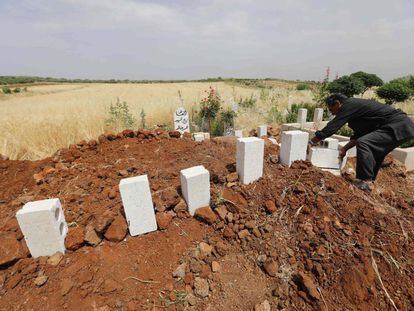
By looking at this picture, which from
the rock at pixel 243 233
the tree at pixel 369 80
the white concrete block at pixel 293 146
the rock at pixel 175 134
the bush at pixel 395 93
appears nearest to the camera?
the rock at pixel 243 233

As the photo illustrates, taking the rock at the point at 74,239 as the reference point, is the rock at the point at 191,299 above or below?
below

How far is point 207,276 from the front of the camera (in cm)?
178

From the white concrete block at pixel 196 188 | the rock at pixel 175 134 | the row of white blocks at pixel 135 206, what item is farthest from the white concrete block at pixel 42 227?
the rock at pixel 175 134

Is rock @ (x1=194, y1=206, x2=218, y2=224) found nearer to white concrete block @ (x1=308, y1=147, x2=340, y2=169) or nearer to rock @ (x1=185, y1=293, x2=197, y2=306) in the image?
rock @ (x1=185, y1=293, x2=197, y2=306)

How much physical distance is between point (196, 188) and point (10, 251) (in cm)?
147

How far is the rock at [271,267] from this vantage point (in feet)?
5.97

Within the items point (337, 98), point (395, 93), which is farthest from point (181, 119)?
point (395, 93)

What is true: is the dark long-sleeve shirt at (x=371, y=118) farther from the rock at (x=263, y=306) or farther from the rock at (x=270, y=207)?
the rock at (x=263, y=306)

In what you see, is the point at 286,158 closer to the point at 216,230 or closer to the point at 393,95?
the point at 216,230

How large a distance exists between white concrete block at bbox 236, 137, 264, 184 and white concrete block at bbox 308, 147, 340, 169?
98cm

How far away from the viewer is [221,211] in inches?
86.3

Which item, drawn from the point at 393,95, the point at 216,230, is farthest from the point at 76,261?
the point at 393,95

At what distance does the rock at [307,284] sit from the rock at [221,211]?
2.45 ft

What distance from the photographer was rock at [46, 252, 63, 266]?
1.75 meters
